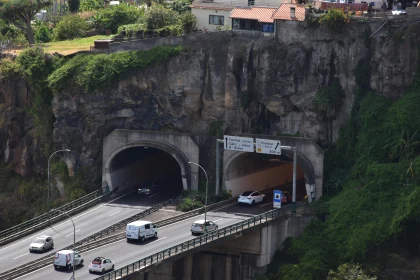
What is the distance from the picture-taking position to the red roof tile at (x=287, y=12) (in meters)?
109

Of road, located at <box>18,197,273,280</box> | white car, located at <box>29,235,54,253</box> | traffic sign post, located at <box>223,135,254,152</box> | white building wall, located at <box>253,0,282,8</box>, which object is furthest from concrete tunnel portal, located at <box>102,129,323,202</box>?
white building wall, located at <box>253,0,282,8</box>

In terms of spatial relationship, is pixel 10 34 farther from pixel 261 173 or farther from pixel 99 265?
pixel 99 265

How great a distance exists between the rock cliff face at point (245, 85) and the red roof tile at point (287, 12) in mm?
1600

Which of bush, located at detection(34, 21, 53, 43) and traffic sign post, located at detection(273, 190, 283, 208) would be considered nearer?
traffic sign post, located at detection(273, 190, 283, 208)

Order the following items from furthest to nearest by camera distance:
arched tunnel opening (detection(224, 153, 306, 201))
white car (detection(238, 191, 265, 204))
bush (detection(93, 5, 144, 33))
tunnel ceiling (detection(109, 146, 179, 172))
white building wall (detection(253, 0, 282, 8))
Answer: bush (detection(93, 5, 144, 33)) < white building wall (detection(253, 0, 282, 8)) < tunnel ceiling (detection(109, 146, 179, 172)) < arched tunnel opening (detection(224, 153, 306, 201)) < white car (detection(238, 191, 265, 204))

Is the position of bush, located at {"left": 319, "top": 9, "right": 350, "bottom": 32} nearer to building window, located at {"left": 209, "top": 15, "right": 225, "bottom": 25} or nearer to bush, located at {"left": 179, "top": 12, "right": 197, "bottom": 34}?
building window, located at {"left": 209, "top": 15, "right": 225, "bottom": 25}

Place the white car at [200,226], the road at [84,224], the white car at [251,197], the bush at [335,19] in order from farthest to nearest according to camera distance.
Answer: the bush at [335,19], the white car at [251,197], the white car at [200,226], the road at [84,224]

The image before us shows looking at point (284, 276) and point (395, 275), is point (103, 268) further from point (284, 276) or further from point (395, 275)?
point (395, 275)

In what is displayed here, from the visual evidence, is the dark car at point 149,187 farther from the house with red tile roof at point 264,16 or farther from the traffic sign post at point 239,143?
the house with red tile roof at point 264,16

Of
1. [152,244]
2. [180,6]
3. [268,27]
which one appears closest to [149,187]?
[152,244]

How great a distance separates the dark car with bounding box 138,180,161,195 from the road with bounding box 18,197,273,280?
9.73m

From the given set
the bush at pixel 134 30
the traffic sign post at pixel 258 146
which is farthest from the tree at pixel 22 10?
the traffic sign post at pixel 258 146

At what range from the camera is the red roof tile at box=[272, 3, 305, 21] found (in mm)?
109125

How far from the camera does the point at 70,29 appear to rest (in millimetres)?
135000
